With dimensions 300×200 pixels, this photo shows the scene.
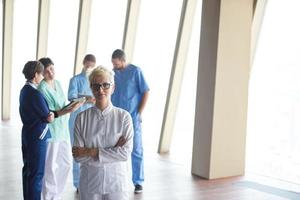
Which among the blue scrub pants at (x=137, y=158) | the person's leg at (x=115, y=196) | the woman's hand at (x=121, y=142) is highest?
the woman's hand at (x=121, y=142)

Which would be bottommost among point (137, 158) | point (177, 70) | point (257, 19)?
point (137, 158)

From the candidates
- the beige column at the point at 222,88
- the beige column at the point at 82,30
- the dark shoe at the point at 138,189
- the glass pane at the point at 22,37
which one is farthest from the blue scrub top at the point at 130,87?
the glass pane at the point at 22,37

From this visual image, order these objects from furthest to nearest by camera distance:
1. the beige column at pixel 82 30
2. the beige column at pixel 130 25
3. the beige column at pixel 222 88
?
the beige column at pixel 82 30 → the beige column at pixel 130 25 → the beige column at pixel 222 88

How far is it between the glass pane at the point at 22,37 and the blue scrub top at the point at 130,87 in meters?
5.47

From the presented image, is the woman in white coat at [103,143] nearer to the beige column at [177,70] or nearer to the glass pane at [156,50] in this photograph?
the beige column at [177,70]

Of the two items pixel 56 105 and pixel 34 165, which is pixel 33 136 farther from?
pixel 56 105

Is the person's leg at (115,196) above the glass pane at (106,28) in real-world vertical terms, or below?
below

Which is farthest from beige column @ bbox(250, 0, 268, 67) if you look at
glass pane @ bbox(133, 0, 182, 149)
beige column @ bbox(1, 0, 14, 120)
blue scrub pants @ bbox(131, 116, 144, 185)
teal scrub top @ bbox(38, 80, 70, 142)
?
beige column @ bbox(1, 0, 14, 120)

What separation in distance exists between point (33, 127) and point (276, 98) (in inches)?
135

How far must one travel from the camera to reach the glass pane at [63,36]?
8398 millimetres

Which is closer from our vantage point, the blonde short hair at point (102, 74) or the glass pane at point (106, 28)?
the blonde short hair at point (102, 74)

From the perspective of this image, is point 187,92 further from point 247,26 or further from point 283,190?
point 283,190

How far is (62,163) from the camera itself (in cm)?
389

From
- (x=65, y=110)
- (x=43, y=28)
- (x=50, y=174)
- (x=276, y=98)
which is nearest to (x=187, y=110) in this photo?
(x=276, y=98)
